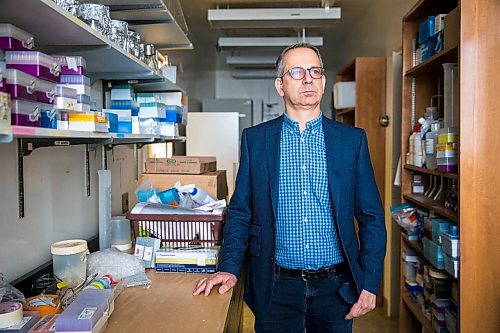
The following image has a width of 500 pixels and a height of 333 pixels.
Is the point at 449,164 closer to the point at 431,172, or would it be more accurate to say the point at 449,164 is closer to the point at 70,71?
the point at 431,172

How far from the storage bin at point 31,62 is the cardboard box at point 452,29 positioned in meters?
1.57

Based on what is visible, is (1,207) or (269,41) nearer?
(1,207)

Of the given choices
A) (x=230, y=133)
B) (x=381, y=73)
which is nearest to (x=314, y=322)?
(x=381, y=73)

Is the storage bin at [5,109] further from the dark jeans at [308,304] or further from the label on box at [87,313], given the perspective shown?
the dark jeans at [308,304]

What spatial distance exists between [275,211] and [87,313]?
70 cm

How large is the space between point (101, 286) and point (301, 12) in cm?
274

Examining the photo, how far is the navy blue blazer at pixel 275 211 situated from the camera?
5.14ft

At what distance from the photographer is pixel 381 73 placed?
11.9 ft

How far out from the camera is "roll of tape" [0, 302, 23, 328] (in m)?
1.07

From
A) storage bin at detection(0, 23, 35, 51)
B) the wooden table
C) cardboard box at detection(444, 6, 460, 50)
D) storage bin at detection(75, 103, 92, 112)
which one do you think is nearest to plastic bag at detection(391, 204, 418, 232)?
cardboard box at detection(444, 6, 460, 50)

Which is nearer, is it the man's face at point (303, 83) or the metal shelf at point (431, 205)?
the man's face at point (303, 83)

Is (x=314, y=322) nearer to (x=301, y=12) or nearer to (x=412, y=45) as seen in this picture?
(x=412, y=45)

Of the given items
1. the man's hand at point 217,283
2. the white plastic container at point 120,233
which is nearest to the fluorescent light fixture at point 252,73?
the white plastic container at point 120,233

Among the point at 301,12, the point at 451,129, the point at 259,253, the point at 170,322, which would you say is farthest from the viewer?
the point at 301,12
